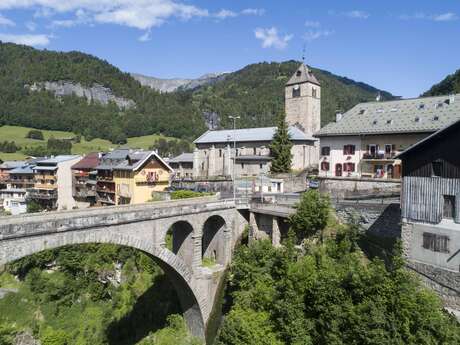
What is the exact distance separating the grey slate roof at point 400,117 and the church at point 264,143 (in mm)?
24274

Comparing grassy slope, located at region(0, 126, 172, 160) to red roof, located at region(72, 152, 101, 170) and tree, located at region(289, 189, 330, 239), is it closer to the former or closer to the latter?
red roof, located at region(72, 152, 101, 170)

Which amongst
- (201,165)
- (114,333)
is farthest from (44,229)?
(201,165)

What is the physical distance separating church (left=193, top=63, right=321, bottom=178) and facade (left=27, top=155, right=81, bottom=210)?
2805 centimetres

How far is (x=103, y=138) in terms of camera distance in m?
163

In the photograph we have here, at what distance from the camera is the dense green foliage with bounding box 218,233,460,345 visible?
1970cm

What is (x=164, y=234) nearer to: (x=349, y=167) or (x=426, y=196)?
(x=426, y=196)

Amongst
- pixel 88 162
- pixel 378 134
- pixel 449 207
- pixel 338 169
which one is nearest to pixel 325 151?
pixel 338 169

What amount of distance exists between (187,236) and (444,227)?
2073 centimetres

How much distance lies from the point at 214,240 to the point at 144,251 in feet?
36.1

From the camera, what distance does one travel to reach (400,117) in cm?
4097

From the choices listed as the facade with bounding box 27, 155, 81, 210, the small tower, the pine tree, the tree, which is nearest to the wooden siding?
the tree

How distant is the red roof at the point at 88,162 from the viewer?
2985 inches

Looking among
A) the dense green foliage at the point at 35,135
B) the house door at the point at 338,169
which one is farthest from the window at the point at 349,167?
the dense green foliage at the point at 35,135

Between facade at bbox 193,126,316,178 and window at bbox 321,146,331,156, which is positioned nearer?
window at bbox 321,146,331,156
